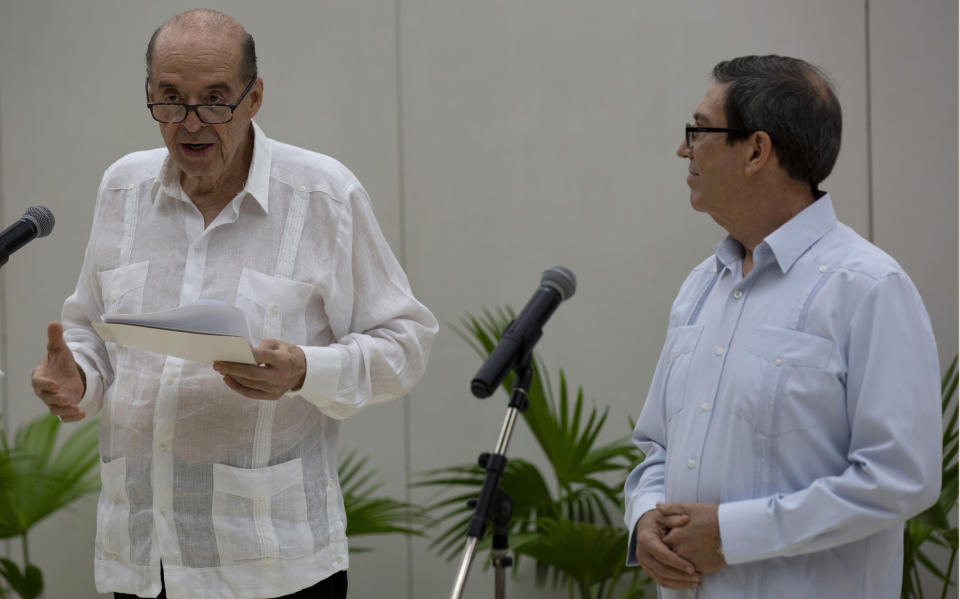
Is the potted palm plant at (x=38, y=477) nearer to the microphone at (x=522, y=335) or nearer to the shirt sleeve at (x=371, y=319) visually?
the shirt sleeve at (x=371, y=319)

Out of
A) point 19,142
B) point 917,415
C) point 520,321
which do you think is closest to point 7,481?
point 19,142

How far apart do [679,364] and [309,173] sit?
84 cm

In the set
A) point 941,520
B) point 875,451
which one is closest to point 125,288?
point 875,451

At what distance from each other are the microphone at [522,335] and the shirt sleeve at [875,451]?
0.56 meters

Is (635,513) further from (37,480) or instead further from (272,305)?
(37,480)

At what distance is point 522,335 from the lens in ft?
7.32

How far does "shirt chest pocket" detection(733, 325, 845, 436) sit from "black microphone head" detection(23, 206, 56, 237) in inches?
51.6

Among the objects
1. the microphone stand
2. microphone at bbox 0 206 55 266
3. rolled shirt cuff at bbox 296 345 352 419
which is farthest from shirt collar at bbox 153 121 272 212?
the microphone stand

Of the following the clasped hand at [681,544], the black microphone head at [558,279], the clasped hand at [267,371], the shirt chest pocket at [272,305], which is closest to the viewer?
the clasped hand at [681,544]

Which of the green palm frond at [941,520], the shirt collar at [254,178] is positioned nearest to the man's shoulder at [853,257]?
the shirt collar at [254,178]

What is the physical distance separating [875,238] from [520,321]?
2.15m

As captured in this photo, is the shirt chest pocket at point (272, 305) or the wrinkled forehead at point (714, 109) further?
the shirt chest pocket at point (272, 305)

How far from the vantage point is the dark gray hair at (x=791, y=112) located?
186cm

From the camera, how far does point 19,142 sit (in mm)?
4332
